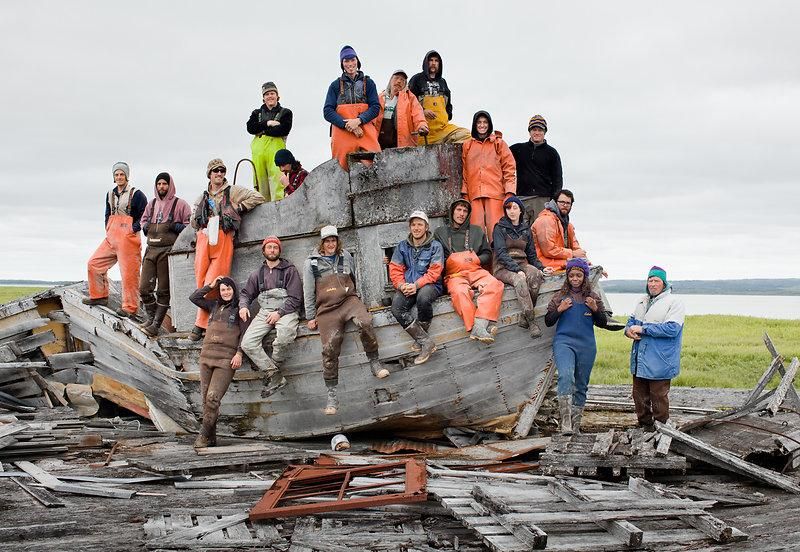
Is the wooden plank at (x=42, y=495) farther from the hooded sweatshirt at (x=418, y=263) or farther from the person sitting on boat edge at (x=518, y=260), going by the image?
the person sitting on boat edge at (x=518, y=260)

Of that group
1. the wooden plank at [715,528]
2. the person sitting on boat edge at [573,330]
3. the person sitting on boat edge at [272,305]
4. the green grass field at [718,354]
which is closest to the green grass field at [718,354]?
the green grass field at [718,354]

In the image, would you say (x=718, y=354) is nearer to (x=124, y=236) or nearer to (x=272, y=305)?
(x=272, y=305)

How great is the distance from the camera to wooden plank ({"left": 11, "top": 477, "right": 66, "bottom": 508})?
28.1ft

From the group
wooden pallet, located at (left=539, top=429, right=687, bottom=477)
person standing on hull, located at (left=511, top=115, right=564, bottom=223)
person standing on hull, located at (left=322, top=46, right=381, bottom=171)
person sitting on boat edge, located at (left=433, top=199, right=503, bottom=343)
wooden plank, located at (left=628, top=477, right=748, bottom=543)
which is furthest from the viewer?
person standing on hull, located at (left=511, top=115, right=564, bottom=223)

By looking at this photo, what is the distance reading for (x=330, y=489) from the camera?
27.7 feet

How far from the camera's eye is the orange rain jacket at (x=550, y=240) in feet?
36.0

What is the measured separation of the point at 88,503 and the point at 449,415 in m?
4.52

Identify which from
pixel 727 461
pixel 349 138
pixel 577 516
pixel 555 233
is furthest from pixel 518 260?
pixel 577 516

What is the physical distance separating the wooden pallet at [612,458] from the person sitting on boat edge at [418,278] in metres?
2.13

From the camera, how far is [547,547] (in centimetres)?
668

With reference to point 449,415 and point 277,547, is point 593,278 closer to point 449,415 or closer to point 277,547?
point 449,415

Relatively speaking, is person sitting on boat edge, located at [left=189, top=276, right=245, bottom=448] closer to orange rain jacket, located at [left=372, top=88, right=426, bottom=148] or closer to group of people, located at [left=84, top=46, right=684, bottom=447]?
group of people, located at [left=84, top=46, right=684, bottom=447]

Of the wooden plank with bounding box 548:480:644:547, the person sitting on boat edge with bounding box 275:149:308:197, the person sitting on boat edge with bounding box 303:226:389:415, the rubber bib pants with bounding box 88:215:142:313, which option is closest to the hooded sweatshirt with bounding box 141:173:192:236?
the rubber bib pants with bounding box 88:215:142:313

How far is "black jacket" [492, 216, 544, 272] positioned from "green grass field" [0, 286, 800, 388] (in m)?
7.88
